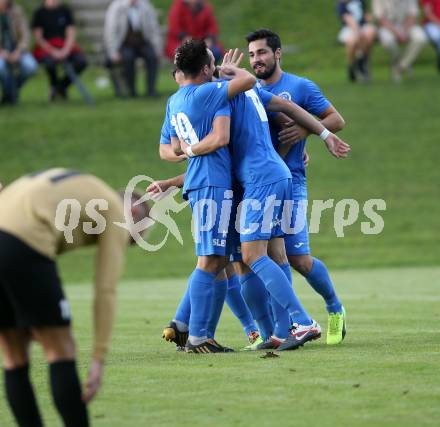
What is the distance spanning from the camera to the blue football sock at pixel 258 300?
32.6 feet

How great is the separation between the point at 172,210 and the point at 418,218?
15.8 feet

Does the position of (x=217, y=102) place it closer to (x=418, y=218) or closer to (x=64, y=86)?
(x=418, y=218)

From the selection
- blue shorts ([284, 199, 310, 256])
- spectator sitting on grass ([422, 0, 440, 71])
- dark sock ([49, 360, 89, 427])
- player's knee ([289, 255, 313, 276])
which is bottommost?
player's knee ([289, 255, 313, 276])

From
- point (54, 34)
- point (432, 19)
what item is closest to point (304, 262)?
point (54, 34)

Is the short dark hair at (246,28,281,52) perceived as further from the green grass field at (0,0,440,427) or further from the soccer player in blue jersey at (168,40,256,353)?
the green grass field at (0,0,440,427)

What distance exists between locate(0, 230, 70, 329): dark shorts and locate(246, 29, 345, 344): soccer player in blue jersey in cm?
451

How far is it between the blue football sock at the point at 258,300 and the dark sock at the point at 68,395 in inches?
160

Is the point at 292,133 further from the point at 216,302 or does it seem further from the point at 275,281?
the point at 216,302

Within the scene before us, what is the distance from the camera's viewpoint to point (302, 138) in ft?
33.2

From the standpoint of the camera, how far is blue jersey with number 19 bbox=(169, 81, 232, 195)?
9.38 m

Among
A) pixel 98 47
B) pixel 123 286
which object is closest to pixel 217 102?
pixel 123 286

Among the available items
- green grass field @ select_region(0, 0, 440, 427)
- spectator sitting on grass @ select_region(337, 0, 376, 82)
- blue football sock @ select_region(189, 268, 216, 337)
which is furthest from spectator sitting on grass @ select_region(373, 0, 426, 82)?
blue football sock @ select_region(189, 268, 216, 337)

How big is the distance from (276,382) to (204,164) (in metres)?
2.25

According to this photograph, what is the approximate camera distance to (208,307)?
376 inches
